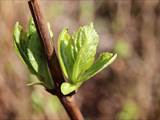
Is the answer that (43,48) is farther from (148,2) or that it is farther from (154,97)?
(148,2)

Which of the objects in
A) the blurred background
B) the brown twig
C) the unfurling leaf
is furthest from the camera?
the blurred background

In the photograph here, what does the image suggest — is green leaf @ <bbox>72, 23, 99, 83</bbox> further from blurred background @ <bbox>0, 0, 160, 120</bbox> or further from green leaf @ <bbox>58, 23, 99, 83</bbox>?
blurred background @ <bbox>0, 0, 160, 120</bbox>

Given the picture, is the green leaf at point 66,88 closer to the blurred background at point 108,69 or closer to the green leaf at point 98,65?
the green leaf at point 98,65

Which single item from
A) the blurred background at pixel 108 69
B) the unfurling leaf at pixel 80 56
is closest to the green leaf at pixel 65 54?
the unfurling leaf at pixel 80 56

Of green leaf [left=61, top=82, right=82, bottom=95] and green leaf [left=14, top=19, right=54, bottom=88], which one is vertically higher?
green leaf [left=14, top=19, right=54, bottom=88]

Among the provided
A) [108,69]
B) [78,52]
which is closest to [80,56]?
[78,52]

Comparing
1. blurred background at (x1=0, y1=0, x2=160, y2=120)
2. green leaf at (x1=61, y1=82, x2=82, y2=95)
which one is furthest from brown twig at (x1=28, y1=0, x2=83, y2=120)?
blurred background at (x1=0, y1=0, x2=160, y2=120)

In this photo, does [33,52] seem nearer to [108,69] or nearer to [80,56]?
[80,56]

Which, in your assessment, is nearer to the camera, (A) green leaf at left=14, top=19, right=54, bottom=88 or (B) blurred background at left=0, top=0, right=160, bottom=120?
(A) green leaf at left=14, top=19, right=54, bottom=88
